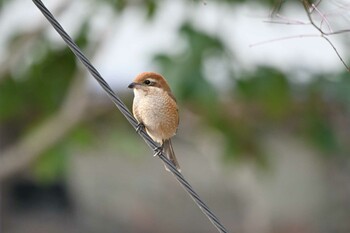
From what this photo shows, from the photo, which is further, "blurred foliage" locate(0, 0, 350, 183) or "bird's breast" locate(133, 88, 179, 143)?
"blurred foliage" locate(0, 0, 350, 183)

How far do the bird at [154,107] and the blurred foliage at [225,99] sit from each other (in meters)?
3.94

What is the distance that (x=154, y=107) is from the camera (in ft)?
13.6

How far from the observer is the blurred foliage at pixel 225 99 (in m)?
8.59

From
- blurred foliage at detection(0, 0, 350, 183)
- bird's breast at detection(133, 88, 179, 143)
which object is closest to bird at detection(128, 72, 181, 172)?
bird's breast at detection(133, 88, 179, 143)

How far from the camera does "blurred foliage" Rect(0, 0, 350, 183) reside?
8586mm

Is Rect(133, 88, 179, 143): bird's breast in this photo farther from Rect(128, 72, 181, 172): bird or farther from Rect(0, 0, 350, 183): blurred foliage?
Rect(0, 0, 350, 183): blurred foliage

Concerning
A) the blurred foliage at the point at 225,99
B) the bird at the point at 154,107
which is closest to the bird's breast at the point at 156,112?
the bird at the point at 154,107

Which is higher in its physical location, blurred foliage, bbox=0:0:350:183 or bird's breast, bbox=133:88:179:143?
bird's breast, bbox=133:88:179:143

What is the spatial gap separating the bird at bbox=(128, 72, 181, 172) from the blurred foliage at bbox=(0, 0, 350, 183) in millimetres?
3943

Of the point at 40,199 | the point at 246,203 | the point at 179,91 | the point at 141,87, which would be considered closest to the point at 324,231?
the point at 246,203

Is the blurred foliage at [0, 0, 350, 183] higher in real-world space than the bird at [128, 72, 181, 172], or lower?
lower

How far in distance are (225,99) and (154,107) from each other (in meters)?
4.95

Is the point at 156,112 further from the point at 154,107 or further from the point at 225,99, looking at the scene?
the point at 225,99

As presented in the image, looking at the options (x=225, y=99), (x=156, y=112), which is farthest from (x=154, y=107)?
(x=225, y=99)
